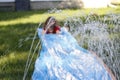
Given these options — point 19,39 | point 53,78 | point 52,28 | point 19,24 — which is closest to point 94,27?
point 52,28

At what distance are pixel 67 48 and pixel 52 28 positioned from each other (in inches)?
15.0

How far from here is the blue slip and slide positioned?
3801 millimetres

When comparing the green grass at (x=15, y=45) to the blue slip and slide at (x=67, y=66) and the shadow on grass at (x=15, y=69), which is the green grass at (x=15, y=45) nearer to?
the shadow on grass at (x=15, y=69)

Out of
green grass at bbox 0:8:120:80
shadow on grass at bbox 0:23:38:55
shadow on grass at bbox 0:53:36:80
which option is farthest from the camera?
shadow on grass at bbox 0:23:38:55

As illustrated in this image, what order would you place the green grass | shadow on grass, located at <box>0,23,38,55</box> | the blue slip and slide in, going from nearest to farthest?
the blue slip and slide < the green grass < shadow on grass, located at <box>0,23,38,55</box>

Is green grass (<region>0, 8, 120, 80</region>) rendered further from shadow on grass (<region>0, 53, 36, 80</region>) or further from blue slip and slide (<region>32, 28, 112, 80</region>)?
blue slip and slide (<region>32, 28, 112, 80</region>)

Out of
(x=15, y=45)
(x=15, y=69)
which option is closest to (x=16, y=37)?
(x=15, y=45)

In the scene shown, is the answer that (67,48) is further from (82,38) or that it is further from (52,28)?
(82,38)

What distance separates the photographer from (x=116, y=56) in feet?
17.1

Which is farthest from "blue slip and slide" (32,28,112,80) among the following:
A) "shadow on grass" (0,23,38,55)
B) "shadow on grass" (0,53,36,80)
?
"shadow on grass" (0,23,38,55)

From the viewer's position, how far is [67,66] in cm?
388

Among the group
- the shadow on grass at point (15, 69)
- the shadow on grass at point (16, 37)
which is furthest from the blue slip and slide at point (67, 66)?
the shadow on grass at point (16, 37)

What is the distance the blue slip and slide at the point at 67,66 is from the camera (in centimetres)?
380

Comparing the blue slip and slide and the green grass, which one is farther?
the green grass
